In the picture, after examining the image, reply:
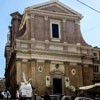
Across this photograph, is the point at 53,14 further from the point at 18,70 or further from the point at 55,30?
the point at 18,70

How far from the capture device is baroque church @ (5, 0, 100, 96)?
4088cm

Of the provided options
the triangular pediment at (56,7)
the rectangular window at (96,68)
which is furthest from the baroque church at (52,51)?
the rectangular window at (96,68)

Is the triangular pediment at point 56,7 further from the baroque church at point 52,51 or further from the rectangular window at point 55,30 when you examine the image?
the rectangular window at point 55,30

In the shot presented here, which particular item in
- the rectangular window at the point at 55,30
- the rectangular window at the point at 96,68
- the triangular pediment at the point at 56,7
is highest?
the triangular pediment at the point at 56,7

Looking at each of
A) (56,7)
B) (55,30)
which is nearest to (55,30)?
(55,30)

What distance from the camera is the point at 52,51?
138 feet

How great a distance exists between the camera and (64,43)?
1719 inches

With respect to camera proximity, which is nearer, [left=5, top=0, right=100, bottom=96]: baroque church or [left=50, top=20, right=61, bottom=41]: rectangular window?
[left=5, top=0, right=100, bottom=96]: baroque church

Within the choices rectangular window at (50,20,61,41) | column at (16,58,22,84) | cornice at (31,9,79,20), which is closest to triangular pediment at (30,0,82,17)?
cornice at (31,9,79,20)

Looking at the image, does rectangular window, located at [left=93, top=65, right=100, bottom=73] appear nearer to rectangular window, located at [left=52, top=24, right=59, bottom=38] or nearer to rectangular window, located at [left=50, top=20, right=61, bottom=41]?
rectangular window, located at [left=50, top=20, right=61, bottom=41]

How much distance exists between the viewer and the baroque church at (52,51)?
40875 mm

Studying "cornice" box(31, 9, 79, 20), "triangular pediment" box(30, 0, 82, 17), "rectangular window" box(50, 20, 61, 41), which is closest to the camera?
"cornice" box(31, 9, 79, 20)

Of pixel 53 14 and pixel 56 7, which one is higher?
pixel 56 7

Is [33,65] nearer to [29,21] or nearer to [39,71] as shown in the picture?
[39,71]
